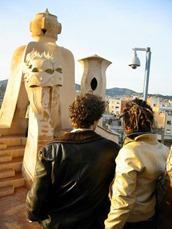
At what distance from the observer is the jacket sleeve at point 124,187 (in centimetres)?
182

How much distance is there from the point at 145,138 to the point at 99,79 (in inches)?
247

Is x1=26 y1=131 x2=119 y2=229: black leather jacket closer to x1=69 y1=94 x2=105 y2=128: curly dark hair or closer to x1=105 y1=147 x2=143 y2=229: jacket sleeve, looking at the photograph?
x1=69 y1=94 x2=105 y2=128: curly dark hair

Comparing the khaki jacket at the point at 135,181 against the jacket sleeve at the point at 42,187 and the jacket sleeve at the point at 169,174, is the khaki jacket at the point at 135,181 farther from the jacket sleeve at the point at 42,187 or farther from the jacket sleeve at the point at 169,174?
the jacket sleeve at the point at 42,187

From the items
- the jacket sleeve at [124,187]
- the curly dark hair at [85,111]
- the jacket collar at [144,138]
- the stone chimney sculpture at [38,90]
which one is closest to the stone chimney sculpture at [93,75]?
the stone chimney sculpture at [38,90]

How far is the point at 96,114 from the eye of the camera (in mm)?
2100

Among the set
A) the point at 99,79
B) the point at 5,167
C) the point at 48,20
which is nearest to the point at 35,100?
the point at 5,167

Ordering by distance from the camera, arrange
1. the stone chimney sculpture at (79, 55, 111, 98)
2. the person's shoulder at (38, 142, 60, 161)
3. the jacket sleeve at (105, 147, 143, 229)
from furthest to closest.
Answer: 1. the stone chimney sculpture at (79, 55, 111, 98)
2. the person's shoulder at (38, 142, 60, 161)
3. the jacket sleeve at (105, 147, 143, 229)

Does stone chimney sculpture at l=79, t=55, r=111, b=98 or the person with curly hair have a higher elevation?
stone chimney sculpture at l=79, t=55, r=111, b=98

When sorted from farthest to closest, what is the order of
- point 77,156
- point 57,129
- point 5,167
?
point 57,129, point 5,167, point 77,156

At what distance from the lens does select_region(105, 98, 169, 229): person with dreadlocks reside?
1833mm

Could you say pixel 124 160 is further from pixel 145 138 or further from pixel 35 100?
pixel 35 100

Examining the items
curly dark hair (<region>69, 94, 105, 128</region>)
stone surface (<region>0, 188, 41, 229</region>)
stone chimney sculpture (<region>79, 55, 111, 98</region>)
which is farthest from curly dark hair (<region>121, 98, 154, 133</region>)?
stone chimney sculpture (<region>79, 55, 111, 98</region>)

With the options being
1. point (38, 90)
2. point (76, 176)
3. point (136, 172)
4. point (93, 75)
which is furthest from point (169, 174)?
point (93, 75)

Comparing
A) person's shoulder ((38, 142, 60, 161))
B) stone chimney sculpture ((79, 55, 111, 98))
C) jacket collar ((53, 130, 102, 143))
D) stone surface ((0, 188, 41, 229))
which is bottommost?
stone surface ((0, 188, 41, 229))
